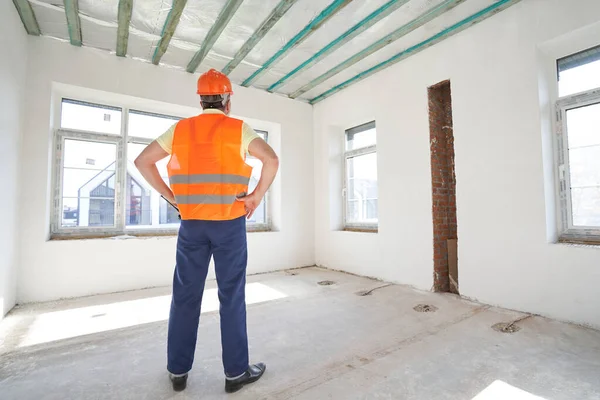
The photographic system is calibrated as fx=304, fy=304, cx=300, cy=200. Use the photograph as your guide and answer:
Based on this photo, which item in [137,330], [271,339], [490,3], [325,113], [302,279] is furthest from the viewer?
[325,113]

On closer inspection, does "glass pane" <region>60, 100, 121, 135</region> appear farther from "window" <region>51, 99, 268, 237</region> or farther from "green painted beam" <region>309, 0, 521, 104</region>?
"green painted beam" <region>309, 0, 521, 104</region>

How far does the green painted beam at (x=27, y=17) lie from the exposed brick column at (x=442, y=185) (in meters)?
4.19

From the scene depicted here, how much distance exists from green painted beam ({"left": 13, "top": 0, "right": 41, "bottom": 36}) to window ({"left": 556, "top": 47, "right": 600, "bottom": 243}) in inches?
196

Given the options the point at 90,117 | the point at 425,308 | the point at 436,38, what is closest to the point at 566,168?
the point at 425,308

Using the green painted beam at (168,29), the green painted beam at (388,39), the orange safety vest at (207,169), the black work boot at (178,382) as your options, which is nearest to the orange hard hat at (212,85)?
the orange safety vest at (207,169)

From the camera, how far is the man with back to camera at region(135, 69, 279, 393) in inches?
61.1

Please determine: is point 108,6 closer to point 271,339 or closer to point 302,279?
point 271,339

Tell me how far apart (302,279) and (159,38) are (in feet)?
11.2

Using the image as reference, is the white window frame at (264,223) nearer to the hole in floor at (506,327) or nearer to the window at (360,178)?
the window at (360,178)

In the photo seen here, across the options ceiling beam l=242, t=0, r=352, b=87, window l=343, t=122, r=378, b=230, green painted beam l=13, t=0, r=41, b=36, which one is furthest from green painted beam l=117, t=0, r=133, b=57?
window l=343, t=122, r=378, b=230

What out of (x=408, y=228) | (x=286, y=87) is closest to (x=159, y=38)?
(x=286, y=87)

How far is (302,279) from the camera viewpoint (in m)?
4.20

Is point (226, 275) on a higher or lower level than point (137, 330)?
higher

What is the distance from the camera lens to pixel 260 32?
10.7ft
